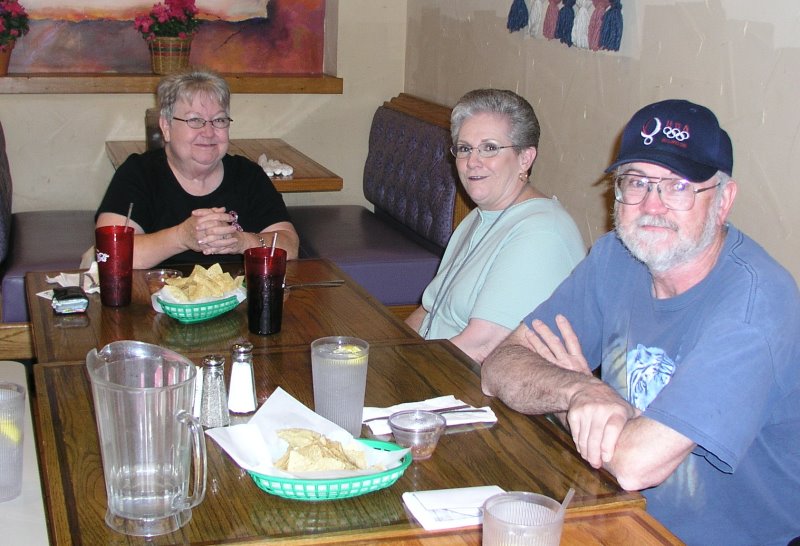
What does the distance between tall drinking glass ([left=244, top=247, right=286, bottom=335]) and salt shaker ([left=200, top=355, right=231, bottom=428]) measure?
19.3 inches

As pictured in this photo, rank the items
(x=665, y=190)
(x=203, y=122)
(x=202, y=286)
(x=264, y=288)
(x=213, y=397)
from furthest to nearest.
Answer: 1. (x=203, y=122)
2. (x=202, y=286)
3. (x=264, y=288)
4. (x=665, y=190)
5. (x=213, y=397)

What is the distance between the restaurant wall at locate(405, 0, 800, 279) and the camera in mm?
2422

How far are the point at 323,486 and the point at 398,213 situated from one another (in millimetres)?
3326

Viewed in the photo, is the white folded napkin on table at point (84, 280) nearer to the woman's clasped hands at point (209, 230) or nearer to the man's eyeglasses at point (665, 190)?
the woman's clasped hands at point (209, 230)

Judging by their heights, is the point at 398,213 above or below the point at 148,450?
below

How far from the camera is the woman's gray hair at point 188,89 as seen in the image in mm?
2916

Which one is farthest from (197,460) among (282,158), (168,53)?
(168,53)

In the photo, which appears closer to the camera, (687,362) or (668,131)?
(687,362)

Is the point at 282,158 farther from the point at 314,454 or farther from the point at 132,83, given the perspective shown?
the point at 314,454

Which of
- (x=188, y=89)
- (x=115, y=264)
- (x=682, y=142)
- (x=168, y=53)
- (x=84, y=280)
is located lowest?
(x=84, y=280)

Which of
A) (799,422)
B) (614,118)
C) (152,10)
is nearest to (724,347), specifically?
(799,422)

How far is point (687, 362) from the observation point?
1.48 metres

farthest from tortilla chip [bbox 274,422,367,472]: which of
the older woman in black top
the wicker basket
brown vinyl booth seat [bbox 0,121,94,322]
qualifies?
the wicker basket

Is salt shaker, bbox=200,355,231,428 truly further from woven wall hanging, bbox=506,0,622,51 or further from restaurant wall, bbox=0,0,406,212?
restaurant wall, bbox=0,0,406,212
